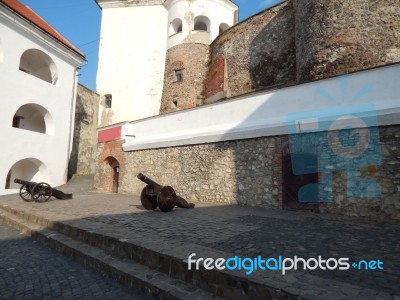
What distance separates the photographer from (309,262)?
3.03 m

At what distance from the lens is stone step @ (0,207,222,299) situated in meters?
2.83

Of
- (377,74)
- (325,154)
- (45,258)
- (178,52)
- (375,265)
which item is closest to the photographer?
(375,265)

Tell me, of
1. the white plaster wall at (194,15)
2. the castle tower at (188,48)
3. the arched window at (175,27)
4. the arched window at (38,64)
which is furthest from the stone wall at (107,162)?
the arched window at (175,27)

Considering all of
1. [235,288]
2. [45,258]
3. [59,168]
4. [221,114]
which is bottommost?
[45,258]

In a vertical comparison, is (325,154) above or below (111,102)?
below

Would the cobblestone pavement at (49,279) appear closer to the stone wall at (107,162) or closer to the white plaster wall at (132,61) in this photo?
the stone wall at (107,162)

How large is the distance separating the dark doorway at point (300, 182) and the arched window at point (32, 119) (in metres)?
13.4

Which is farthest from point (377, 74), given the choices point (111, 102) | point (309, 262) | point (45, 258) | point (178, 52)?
point (111, 102)

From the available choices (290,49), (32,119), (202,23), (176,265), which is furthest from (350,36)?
(32,119)

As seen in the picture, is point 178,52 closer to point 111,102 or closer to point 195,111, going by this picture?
point 111,102

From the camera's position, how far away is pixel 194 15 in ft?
62.5

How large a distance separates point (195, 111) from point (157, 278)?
7701 mm

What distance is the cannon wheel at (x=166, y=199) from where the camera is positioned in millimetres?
6879

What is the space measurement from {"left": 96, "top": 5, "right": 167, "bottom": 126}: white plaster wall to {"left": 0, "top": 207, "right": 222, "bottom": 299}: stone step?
15.8 meters
